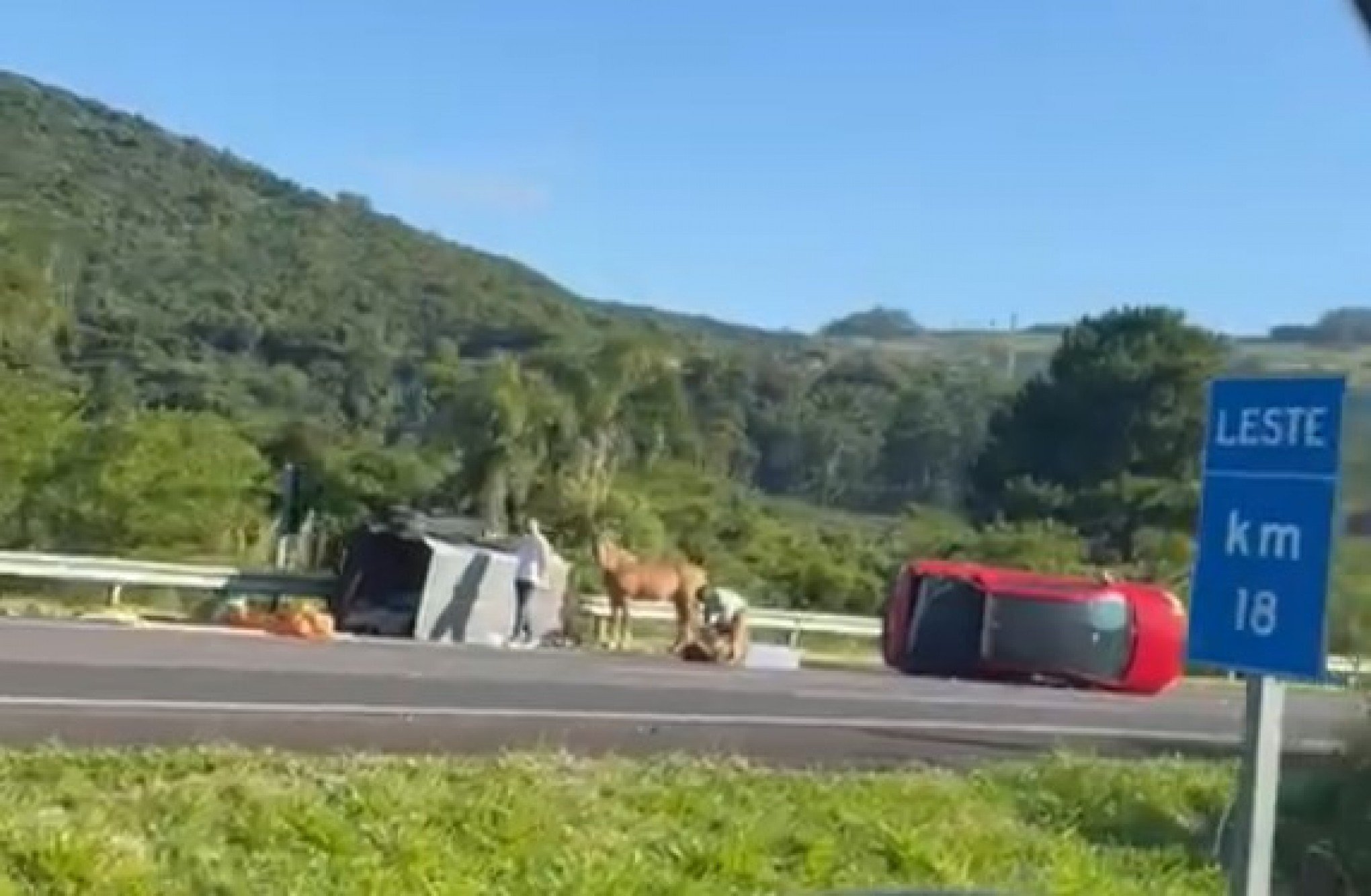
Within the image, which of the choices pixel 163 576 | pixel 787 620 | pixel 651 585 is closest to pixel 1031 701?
pixel 651 585

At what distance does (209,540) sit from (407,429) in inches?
690

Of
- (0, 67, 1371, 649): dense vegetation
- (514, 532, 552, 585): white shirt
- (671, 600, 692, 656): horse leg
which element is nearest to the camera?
(514, 532, 552, 585): white shirt

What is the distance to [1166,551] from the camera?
4400cm

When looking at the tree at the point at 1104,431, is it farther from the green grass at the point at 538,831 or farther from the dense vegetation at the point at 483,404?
the green grass at the point at 538,831

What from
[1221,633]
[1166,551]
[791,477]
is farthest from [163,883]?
[791,477]

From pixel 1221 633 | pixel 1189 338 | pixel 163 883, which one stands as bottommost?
pixel 163 883

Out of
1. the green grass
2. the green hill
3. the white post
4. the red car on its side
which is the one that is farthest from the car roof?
the green hill

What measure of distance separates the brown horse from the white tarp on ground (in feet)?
7.06

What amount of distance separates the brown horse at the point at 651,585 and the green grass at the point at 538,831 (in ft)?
42.7

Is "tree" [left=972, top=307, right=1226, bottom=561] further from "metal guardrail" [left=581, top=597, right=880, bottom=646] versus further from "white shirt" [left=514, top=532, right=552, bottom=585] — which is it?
"white shirt" [left=514, top=532, right=552, bottom=585]

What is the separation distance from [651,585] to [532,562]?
2862 mm

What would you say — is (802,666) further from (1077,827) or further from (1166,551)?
(1166,551)

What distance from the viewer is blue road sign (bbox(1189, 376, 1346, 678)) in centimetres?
591

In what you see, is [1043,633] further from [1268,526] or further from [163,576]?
[1268,526]
